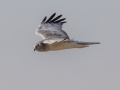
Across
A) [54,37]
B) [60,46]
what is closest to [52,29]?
[54,37]

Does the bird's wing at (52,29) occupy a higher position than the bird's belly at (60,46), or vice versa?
the bird's wing at (52,29)

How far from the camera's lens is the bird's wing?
16125 mm

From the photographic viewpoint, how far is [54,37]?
15.8 meters

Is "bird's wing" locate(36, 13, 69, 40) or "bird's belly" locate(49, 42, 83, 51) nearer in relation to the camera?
"bird's belly" locate(49, 42, 83, 51)

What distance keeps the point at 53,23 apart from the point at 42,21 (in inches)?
18.1

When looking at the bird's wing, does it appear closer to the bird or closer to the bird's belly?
Result: the bird

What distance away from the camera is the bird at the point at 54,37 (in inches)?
574

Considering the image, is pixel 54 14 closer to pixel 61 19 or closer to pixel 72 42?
pixel 61 19

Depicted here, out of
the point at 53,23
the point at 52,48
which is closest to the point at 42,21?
the point at 53,23

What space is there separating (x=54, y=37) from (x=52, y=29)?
1.42 m

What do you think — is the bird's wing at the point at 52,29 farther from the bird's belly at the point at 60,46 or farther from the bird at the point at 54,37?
the bird's belly at the point at 60,46

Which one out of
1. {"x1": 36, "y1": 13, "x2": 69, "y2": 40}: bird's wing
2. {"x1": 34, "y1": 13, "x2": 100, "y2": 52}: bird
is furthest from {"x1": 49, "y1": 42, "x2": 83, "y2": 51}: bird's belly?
{"x1": 36, "y1": 13, "x2": 69, "y2": 40}: bird's wing

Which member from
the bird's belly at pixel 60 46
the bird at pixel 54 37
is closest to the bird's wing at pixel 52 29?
the bird at pixel 54 37

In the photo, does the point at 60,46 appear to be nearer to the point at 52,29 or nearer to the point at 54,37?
the point at 54,37
